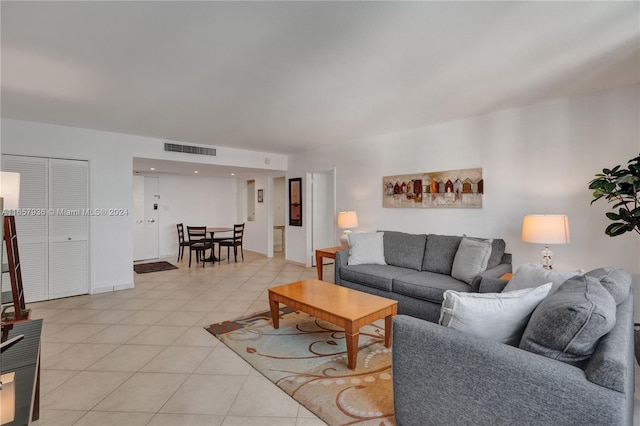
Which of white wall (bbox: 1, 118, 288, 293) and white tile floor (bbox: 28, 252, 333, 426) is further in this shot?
white wall (bbox: 1, 118, 288, 293)

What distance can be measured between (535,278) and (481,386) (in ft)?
3.14

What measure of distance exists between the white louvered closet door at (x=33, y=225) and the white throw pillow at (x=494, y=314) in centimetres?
501

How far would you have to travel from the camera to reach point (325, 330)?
3.15m

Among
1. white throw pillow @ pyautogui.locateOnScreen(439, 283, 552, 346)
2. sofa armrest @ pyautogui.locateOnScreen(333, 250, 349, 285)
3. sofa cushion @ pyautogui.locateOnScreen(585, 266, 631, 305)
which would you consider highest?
sofa cushion @ pyautogui.locateOnScreen(585, 266, 631, 305)

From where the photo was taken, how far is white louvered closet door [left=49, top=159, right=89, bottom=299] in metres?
4.21

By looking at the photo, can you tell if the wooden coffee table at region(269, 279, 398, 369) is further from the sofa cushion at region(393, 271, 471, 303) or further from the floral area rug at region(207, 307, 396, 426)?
the sofa cushion at region(393, 271, 471, 303)

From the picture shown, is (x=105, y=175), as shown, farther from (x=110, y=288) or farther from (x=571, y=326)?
(x=571, y=326)

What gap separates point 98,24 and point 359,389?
2.88m

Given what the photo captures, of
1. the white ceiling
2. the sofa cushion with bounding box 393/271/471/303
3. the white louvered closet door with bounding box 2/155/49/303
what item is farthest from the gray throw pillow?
the white louvered closet door with bounding box 2/155/49/303

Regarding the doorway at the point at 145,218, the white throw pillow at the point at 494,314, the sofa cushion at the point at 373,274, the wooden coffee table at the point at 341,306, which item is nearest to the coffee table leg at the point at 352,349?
the wooden coffee table at the point at 341,306

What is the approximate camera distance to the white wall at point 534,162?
3.03 m

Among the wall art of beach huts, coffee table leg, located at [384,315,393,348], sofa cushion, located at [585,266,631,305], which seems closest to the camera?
sofa cushion, located at [585,266,631,305]

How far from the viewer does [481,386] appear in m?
1.35

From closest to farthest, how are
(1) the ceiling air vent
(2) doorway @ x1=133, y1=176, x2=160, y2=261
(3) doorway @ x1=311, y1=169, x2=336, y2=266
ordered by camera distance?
(1) the ceiling air vent
(3) doorway @ x1=311, y1=169, x2=336, y2=266
(2) doorway @ x1=133, y1=176, x2=160, y2=261
